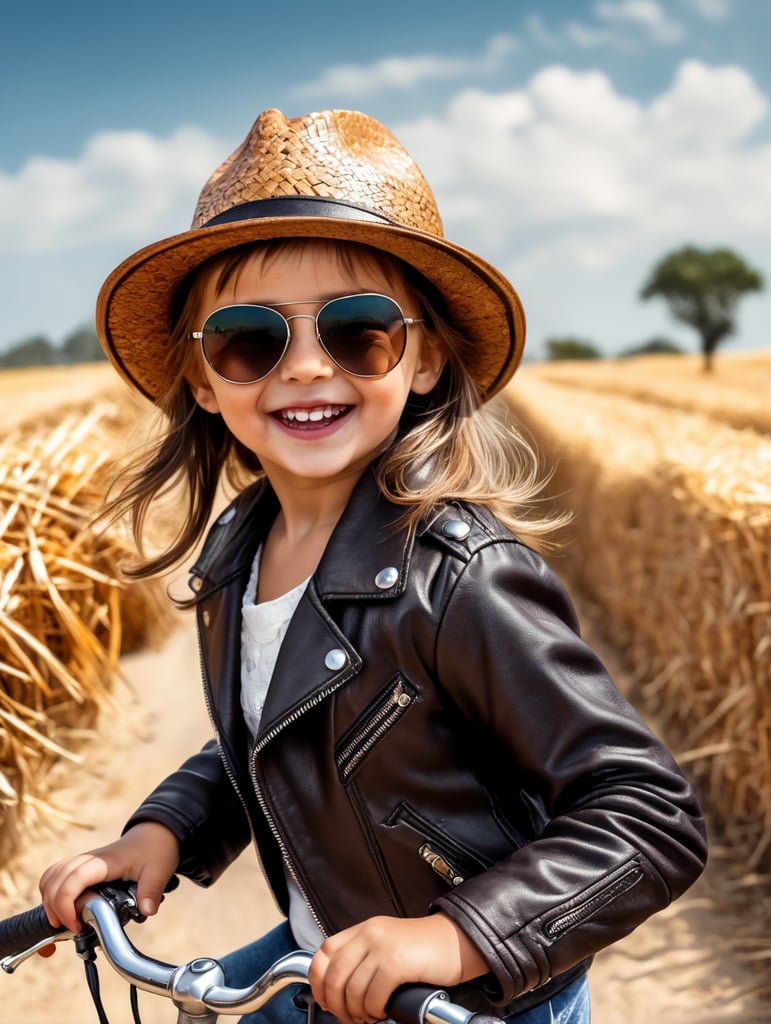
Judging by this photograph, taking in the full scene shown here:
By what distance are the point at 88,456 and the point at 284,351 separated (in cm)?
290

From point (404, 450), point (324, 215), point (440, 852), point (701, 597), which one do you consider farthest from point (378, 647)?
point (701, 597)

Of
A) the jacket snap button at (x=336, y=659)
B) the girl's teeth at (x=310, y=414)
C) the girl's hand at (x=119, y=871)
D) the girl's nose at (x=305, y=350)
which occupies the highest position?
the girl's nose at (x=305, y=350)

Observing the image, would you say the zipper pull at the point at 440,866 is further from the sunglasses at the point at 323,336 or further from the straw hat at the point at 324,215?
the straw hat at the point at 324,215

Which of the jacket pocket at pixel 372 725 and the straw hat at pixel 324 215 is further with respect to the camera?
the straw hat at pixel 324 215

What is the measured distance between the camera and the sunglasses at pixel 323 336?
1.50 meters

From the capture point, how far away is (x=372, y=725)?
1.34 meters

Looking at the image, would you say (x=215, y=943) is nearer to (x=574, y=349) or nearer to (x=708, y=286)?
(x=708, y=286)

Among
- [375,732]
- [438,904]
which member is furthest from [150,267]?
[438,904]

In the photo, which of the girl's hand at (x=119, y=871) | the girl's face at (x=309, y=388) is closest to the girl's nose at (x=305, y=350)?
the girl's face at (x=309, y=388)

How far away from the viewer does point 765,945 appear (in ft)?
10.8

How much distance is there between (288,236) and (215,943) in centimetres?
295

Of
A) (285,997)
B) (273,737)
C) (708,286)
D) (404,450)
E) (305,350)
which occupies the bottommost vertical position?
(285,997)

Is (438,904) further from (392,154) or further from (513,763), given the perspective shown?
(392,154)

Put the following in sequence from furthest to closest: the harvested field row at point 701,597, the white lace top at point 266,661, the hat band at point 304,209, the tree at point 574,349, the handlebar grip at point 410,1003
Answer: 1. the tree at point 574,349
2. the harvested field row at point 701,597
3. the white lace top at point 266,661
4. the hat band at point 304,209
5. the handlebar grip at point 410,1003
